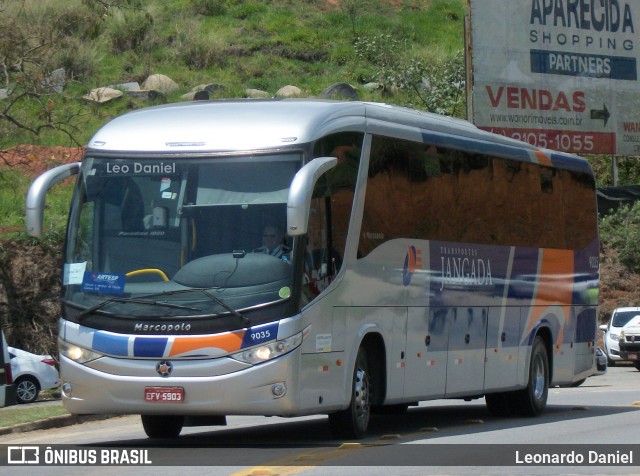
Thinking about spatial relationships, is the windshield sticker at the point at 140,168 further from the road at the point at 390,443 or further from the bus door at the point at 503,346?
the bus door at the point at 503,346

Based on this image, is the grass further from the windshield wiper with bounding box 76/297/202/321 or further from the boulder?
the windshield wiper with bounding box 76/297/202/321

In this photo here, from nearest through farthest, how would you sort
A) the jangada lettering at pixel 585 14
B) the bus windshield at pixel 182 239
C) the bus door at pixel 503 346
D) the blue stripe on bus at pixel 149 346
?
1. the blue stripe on bus at pixel 149 346
2. the bus windshield at pixel 182 239
3. the bus door at pixel 503 346
4. the jangada lettering at pixel 585 14

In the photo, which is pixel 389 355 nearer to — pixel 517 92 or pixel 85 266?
pixel 85 266

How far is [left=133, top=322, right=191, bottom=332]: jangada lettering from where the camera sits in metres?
12.1

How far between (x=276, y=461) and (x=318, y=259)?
237 centimetres

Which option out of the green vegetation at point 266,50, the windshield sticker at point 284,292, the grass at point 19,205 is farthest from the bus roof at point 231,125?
the green vegetation at point 266,50

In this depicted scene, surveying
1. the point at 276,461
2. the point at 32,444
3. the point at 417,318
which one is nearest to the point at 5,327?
the point at 32,444

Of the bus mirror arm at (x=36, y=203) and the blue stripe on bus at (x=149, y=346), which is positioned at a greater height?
the bus mirror arm at (x=36, y=203)

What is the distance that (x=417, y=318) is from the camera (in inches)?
591

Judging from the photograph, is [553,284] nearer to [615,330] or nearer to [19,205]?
[615,330]

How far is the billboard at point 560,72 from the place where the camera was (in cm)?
3569

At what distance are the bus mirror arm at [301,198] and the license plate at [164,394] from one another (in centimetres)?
200

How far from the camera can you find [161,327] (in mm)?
12141

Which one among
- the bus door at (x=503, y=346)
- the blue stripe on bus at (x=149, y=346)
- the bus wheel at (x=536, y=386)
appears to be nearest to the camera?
the blue stripe on bus at (x=149, y=346)
